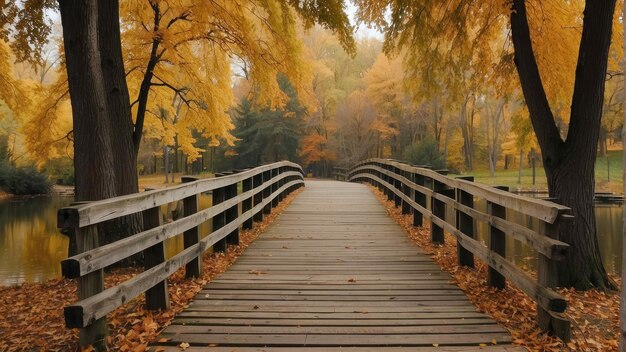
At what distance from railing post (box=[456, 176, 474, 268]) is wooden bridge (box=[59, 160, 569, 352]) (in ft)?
0.04

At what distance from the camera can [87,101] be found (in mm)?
5973

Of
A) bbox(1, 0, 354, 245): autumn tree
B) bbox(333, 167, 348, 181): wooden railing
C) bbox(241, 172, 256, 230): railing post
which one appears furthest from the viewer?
bbox(333, 167, 348, 181): wooden railing

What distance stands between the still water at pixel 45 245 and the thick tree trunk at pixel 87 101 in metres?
3.26

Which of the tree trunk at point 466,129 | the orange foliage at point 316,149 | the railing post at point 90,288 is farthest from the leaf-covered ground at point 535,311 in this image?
the orange foliage at point 316,149

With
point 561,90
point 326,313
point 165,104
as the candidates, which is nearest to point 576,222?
point 561,90

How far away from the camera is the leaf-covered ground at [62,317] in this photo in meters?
3.79

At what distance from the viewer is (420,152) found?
35719mm

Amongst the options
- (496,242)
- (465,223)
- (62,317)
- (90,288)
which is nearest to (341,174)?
(465,223)

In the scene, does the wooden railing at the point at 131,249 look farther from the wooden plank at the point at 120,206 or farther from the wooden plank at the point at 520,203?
the wooden plank at the point at 520,203

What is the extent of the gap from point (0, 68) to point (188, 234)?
29.0ft

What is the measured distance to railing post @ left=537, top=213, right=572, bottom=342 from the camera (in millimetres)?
3686

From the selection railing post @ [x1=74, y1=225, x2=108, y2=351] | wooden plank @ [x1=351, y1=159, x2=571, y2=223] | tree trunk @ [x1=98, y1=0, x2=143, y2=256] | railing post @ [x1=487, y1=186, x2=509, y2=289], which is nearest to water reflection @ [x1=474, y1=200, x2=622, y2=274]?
wooden plank @ [x1=351, y1=159, x2=571, y2=223]

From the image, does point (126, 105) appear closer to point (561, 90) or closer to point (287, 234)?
point (287, 234)

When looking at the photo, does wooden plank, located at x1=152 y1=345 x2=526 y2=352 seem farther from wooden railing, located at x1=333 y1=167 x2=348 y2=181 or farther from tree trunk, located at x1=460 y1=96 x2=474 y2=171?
tree trunk, located at x1=460 y1=96 x2=474 y2=171
